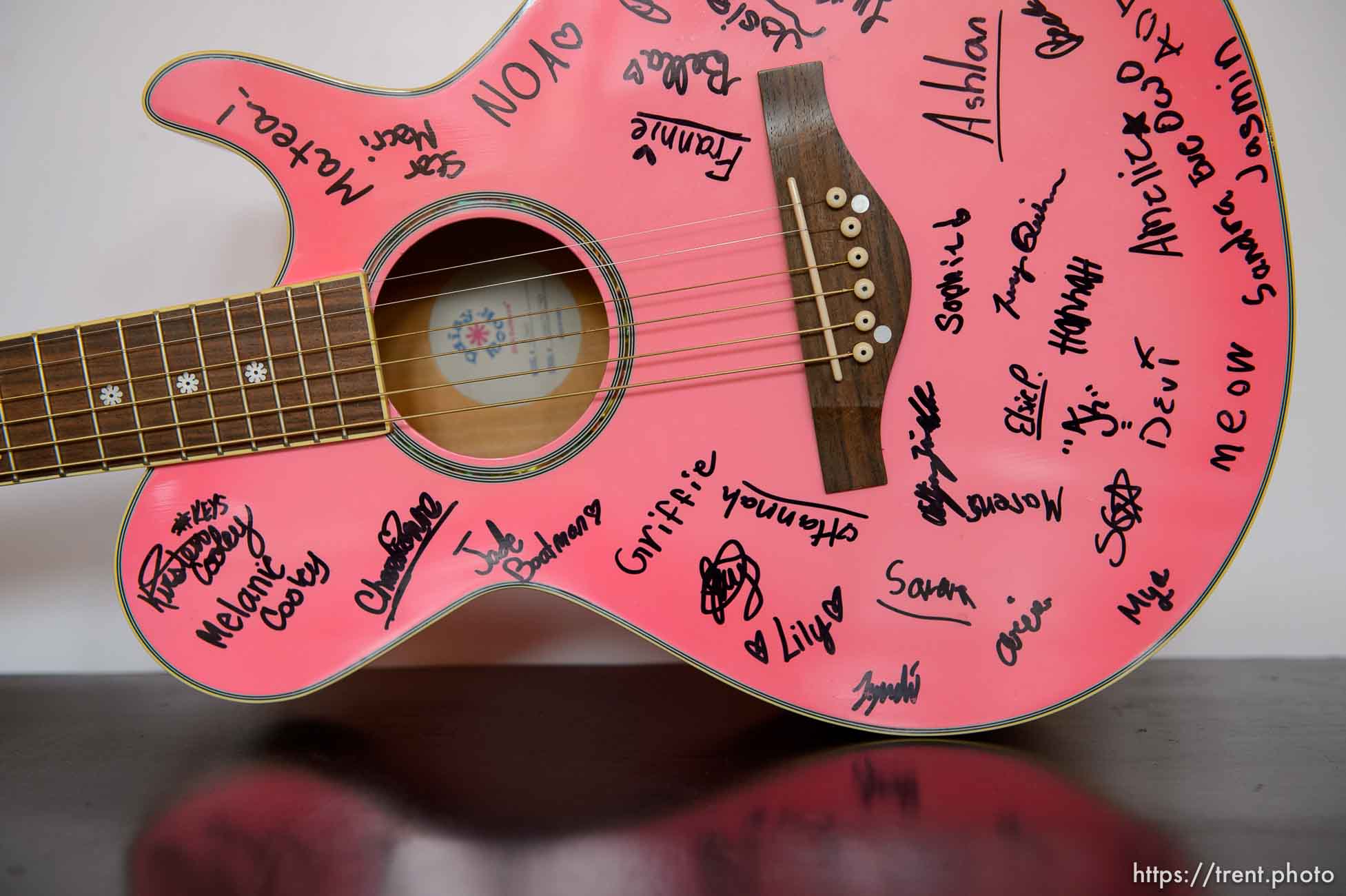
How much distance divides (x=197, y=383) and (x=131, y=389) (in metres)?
0.07

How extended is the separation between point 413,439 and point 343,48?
59 centimetres

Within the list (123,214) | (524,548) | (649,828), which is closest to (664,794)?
(649,828)

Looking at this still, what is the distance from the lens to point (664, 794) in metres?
0.77

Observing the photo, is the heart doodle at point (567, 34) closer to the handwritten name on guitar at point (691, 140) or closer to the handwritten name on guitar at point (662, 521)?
the handwritten name on guitar at point (691, 140)

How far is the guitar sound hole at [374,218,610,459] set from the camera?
1046mm

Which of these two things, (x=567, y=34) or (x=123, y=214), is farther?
(x=123, y=214)

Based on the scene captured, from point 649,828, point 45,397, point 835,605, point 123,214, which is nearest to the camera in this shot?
point 649,828

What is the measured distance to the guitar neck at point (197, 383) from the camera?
0.89m

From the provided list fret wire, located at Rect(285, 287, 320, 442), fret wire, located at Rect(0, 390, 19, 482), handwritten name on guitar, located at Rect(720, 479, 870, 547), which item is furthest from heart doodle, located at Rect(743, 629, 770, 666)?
fret wire, located at Rect(0, 390, 19, 482)

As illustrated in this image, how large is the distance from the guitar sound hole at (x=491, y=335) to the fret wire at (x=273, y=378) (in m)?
0.16

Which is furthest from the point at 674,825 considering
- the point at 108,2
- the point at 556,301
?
the point at 108,2
